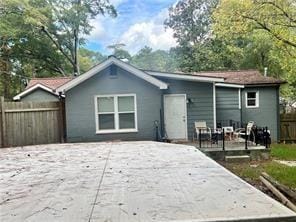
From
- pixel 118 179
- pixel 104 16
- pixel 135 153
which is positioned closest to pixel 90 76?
pixel 135 153

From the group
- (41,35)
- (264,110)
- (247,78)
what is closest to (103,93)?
(247,78)

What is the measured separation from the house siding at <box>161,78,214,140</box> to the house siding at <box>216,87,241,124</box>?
1839 mm

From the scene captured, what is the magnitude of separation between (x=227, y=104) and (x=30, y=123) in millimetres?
8877

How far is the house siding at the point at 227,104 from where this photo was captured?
1687 cm

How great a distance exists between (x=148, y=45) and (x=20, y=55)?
25.9 metres

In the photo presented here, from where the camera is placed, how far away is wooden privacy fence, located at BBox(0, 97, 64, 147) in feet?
46.1

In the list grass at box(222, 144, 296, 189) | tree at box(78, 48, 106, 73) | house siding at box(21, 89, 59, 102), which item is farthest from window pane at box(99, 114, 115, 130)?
tree at box(78, 48, 106, 73)

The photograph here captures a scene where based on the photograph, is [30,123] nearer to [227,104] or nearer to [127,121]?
[127,121]

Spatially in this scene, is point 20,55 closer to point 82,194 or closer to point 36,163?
point 36,163

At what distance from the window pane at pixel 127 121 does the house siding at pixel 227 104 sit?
14.6ft

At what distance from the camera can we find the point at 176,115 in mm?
15195

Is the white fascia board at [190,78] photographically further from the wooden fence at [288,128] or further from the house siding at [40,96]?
the house siding at [40,96]

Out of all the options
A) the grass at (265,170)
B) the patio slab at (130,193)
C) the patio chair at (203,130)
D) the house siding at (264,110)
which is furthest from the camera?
the house siding at (264,110)

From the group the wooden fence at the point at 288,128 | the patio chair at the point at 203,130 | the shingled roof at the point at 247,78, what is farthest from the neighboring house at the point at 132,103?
the wooden fence at the point at 288,128
